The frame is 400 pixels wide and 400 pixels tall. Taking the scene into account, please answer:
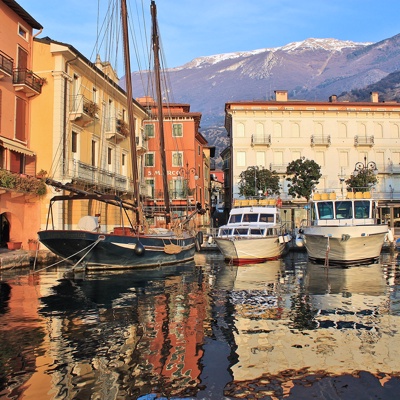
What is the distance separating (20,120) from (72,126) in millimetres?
3575

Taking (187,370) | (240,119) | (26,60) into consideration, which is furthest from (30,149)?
(240,119)

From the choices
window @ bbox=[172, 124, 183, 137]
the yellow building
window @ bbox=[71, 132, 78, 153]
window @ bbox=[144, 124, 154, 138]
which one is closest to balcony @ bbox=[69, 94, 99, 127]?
the yellow building

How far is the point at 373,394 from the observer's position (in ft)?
20.5

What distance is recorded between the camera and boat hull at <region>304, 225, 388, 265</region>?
22.5 meters

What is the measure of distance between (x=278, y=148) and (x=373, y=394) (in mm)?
50567

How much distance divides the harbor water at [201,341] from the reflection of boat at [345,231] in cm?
547

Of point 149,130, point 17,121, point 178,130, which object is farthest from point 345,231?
point 149,130

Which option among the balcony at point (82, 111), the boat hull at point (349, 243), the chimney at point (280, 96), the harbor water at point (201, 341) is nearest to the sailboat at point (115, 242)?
the harbor water at point (201, 341)

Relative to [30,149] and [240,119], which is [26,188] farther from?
[240,119]

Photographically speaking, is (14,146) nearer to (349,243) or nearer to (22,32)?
(22,32)

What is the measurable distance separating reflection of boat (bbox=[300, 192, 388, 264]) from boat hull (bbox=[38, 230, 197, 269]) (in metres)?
8.24

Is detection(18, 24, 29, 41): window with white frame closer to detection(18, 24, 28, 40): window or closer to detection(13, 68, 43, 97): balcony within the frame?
detection(18, 24, 28, 40): window

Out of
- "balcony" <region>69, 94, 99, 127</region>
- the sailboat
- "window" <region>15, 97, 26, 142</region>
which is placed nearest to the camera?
the sailboat

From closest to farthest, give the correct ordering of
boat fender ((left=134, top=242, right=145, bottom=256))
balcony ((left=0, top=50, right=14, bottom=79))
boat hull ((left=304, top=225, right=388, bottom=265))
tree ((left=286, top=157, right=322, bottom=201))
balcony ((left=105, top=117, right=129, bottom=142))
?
boat fender ((left=134, top=242, right=145, bottom=256)) → boat hull ((left=304, top=225, right=388, bottom=265)) → balcony ((left=0, top=50, right=14, bottom=79)) → balcony ((left=105, top=117, right=129, bottom=142)) → tree ((left=286, top=157, right=322, bottom=201))
